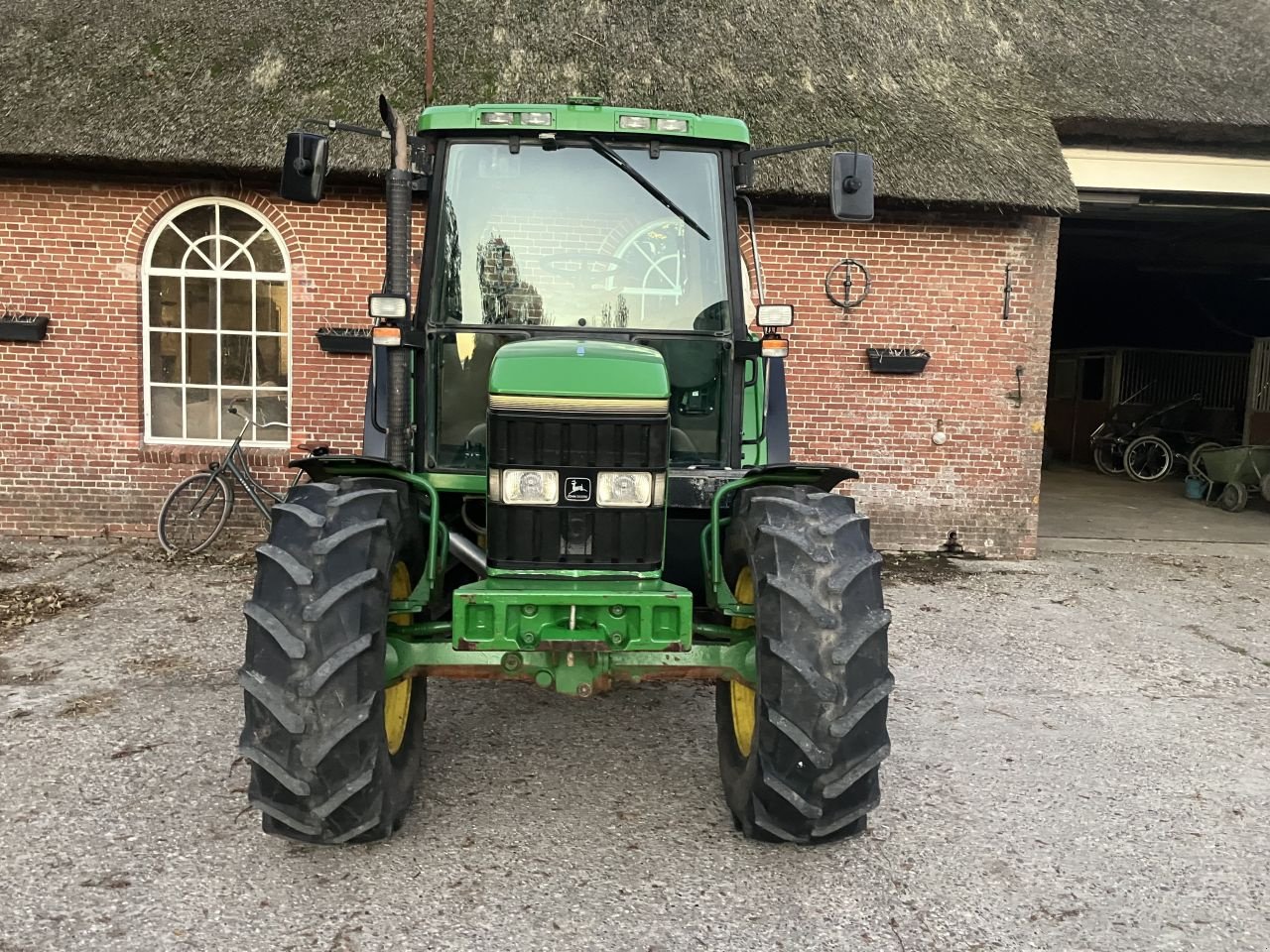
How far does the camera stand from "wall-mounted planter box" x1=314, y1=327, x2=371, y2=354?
8.12 m

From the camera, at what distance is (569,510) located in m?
3.34

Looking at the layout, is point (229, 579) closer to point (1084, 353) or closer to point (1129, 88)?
point (1129, 88)

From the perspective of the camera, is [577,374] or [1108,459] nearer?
[577,374]

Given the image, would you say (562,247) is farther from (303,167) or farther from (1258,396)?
(1258,396)

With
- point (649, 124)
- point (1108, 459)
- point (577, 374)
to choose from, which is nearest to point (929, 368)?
point (649, 124)

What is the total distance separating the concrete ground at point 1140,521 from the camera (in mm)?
9883

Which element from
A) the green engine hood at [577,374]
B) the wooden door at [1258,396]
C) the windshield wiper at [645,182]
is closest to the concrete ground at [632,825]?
the green engine hood at [577,374]

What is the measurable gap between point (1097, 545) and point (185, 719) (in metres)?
8.57

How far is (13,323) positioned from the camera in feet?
26.5

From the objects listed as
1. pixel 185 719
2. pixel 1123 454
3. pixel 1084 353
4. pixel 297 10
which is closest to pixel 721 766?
pixel 185 719

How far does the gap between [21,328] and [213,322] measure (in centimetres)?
150

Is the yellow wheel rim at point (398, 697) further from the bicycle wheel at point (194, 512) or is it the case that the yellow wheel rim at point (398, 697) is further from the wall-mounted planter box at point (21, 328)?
the wall-mounted planter box at point (21, 328)

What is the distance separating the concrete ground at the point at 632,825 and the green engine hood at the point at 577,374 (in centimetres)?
157

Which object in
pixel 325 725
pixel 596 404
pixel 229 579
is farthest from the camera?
pixel 229 579
